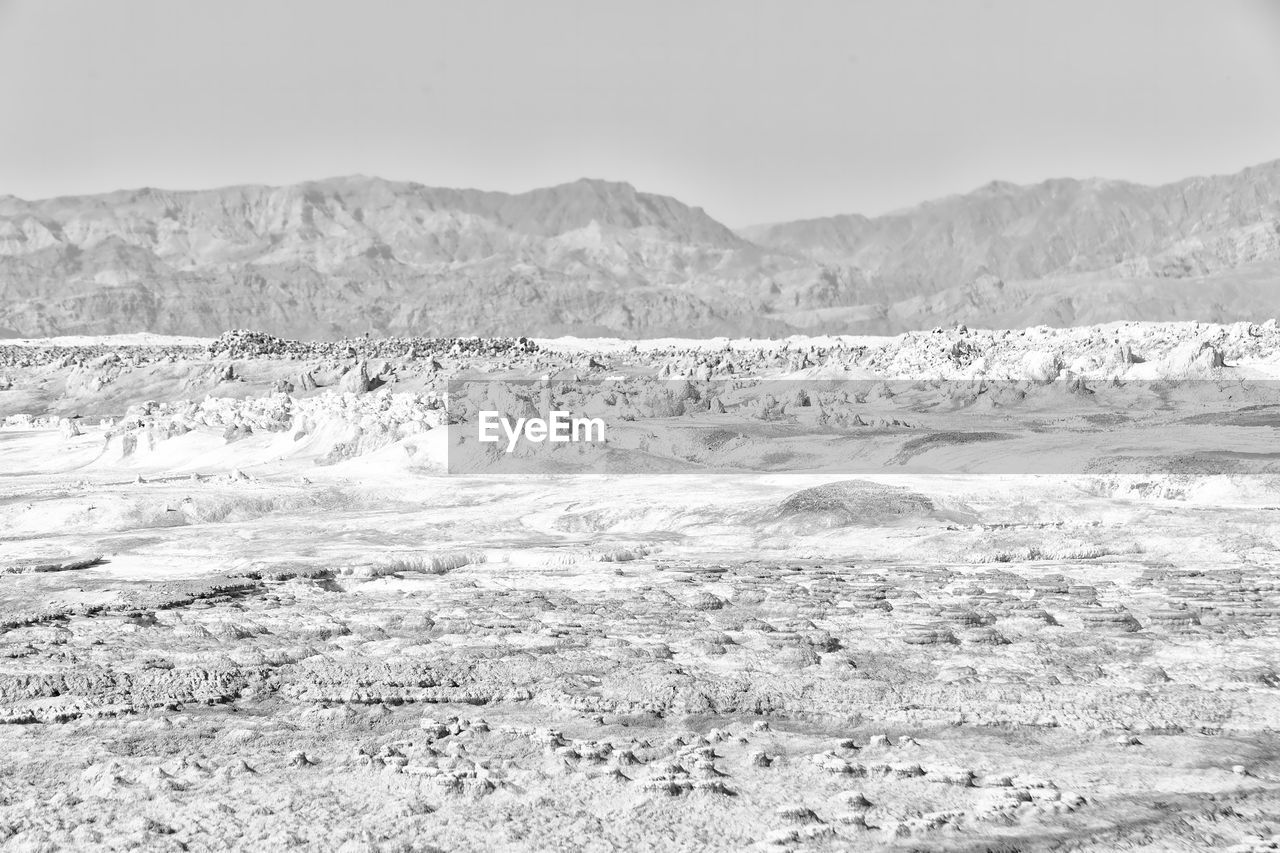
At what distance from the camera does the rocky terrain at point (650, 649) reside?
433 inches

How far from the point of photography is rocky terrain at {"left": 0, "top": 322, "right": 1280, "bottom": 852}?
11.0m

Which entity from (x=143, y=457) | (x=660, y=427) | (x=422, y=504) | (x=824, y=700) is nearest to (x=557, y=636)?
(x=824, y=700)

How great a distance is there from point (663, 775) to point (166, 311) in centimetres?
17736

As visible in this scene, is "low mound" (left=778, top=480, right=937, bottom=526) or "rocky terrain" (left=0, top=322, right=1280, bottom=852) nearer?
"rocky terrain" (left=0, top=322, right=1280, bottom=852)

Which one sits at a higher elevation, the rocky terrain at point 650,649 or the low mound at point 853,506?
the low mound at point 853,506

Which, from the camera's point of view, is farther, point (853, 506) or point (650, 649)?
point (853, 506)

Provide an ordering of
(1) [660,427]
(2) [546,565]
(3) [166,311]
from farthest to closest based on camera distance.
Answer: (3) [166,311] → (1) [660,427] → (2) [546,565]

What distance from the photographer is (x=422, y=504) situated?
3475 cm

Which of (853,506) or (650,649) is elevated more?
(853,506)

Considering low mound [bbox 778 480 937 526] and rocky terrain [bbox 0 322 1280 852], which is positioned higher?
low mound [bbox 778 480 937 526]

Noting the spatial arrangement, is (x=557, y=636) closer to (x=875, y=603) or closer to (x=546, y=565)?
(x=875, y=603)

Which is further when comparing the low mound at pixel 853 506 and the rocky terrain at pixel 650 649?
the low mound at pixel 853 506

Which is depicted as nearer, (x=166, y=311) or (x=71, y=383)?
(x=71, y=383)

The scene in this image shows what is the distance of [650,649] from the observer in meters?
16.8
